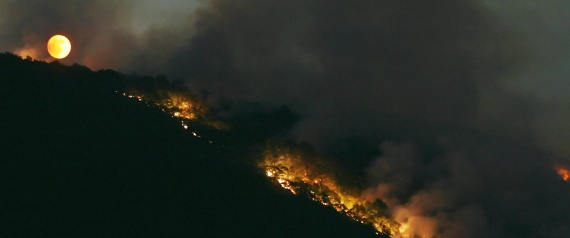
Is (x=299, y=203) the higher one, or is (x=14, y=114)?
(x=299, y=203)

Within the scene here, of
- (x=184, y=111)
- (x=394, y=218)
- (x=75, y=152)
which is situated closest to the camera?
(x=75, y=152)

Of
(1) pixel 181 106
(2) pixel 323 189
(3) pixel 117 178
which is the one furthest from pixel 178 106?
(3) pixel 117 178

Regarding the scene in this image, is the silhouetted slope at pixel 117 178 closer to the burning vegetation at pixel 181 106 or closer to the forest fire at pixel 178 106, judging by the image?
the forest fire at pixel 178 106

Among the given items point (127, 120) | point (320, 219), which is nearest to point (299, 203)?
point (320, 219)

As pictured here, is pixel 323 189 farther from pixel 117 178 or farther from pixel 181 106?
pixel 117 178

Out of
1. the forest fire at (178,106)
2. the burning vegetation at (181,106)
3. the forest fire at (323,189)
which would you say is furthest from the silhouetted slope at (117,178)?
the burning vegetation at (181,106)

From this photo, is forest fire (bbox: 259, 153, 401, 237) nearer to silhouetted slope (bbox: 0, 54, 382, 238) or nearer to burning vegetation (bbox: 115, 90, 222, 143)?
silhouetted slope (bbox: 0, 54, 382, 238)

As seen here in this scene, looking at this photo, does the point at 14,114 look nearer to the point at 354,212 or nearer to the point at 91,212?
the point at 91,212
